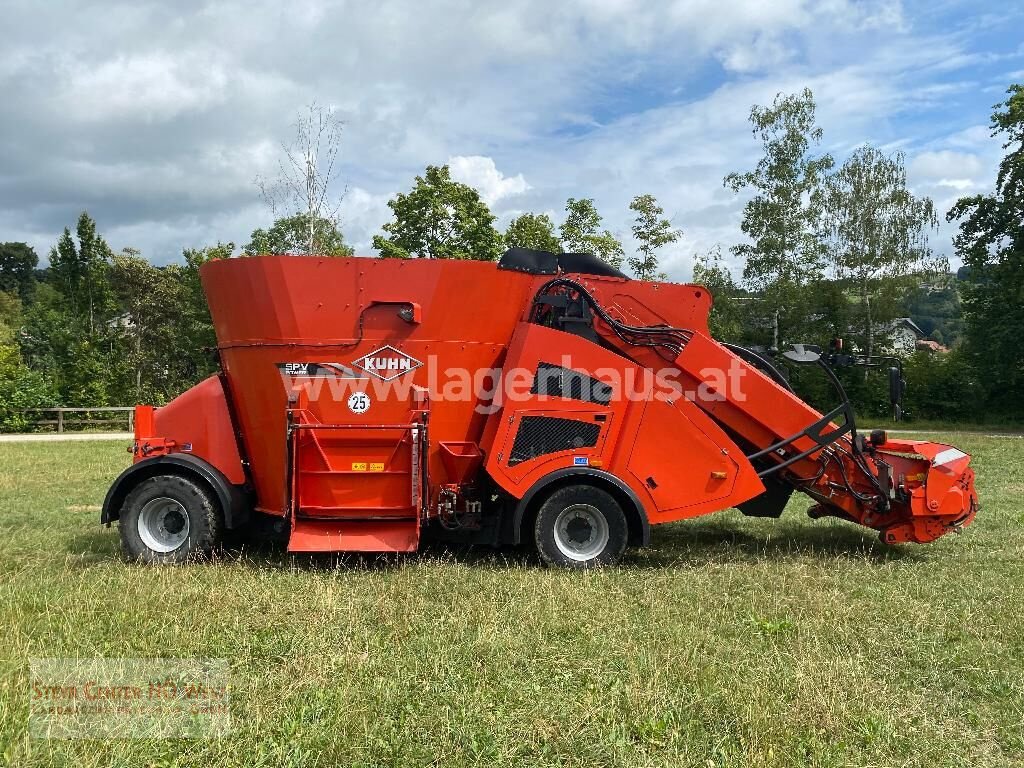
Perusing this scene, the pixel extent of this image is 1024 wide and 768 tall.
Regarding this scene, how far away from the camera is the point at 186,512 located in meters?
6.61

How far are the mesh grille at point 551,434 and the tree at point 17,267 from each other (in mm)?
100124

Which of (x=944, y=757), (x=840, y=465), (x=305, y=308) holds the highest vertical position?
(x=305, y=308)

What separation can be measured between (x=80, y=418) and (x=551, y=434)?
25.4m

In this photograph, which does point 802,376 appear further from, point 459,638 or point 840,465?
point 459,638

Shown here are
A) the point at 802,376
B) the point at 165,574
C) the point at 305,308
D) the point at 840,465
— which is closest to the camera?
the point at 165,574

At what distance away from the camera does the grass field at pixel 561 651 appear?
3.38m

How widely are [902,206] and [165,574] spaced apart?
104 feet

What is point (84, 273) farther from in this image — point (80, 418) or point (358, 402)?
point (358, 402)

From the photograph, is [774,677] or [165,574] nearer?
[774,677]

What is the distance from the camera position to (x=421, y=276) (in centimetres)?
659

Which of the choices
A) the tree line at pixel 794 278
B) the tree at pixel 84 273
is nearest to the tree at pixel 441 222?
the tree line at pixel 794 278

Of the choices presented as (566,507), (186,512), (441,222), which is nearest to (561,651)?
(566,507)

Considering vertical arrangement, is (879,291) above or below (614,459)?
above

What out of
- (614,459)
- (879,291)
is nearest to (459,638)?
(614,459)
